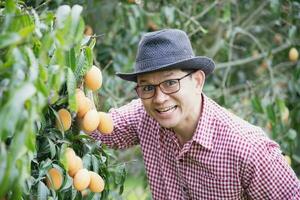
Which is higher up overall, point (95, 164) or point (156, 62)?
point (156, 62)

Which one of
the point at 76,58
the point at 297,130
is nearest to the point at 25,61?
the point at 76,58

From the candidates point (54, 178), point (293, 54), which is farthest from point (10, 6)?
point (293, 54)

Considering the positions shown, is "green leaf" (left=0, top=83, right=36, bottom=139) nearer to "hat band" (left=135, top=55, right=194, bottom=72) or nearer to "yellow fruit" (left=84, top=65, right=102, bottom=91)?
"yellow fruit" (left=84, top=65, right=102, bottom=91)

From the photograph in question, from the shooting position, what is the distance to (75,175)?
6.16 feet

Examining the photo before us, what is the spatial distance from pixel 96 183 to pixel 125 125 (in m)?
0.62

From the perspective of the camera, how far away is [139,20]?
3693 mm

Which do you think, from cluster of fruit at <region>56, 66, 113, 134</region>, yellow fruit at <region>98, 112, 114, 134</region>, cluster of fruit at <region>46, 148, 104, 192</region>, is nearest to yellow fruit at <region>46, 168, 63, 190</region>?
cluster of fruit at <region>46, 148, 104, 192</region>

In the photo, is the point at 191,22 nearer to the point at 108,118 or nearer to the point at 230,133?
the point at 230,133

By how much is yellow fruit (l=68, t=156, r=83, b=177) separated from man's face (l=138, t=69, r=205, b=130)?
0.41m

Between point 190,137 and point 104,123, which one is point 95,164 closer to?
point 104,123

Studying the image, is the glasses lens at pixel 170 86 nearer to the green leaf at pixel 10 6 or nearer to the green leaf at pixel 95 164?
the green leaf at pixel 95 164

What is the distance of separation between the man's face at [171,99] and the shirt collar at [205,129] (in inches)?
3.4

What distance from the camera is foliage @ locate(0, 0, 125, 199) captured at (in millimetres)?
1232

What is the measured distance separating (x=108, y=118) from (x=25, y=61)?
0.78 metres
